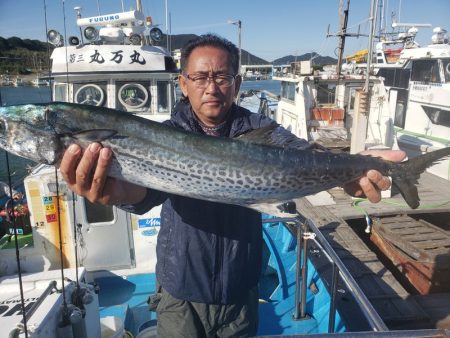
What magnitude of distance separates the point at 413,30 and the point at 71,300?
22652 mm

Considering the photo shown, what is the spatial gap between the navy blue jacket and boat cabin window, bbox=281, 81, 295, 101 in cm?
1293

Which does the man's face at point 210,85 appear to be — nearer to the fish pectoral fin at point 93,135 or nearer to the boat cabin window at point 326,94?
the fish pectoral fin at point 93,135

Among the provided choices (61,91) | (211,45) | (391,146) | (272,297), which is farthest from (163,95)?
(391,146)

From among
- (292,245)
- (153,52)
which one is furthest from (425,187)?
→ (153,52)

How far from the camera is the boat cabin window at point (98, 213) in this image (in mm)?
5297

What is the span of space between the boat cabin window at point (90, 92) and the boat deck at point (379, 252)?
5.18 m

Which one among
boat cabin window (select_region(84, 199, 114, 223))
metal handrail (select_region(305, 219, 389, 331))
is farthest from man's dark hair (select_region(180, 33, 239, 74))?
boat cabin window (select_region(84, 199, 114, 223))

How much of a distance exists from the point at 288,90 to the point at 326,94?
1.71m

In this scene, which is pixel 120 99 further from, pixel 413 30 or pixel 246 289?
pixel 413 30

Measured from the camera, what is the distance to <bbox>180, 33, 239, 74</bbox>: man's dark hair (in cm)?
221

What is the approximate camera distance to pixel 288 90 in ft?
50.0

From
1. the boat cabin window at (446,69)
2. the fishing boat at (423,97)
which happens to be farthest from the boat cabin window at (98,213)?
the boat cabin window at (446,69)

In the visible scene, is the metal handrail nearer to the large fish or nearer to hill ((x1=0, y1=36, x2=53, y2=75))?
the large fish

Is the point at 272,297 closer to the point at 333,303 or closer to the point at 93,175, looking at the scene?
the point at 333,303
